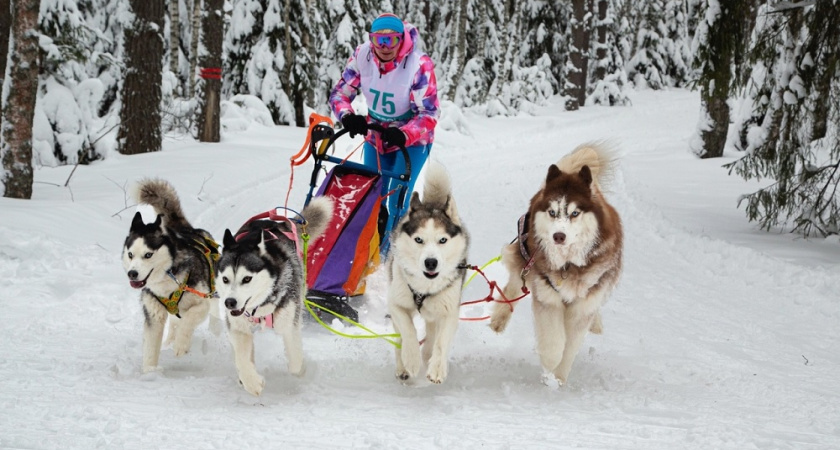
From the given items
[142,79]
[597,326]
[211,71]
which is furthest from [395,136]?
[211,71]

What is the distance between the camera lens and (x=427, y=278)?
12.2 feet

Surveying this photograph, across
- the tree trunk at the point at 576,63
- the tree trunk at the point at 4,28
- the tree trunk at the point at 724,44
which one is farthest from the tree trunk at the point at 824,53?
the tree trunk at the point at 576,63

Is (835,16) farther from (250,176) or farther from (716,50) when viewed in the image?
(250,176)

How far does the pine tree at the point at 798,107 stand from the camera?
21.9 feet

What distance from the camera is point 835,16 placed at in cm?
636

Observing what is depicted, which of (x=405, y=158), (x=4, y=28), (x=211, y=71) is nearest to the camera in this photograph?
(x=405, y=158)

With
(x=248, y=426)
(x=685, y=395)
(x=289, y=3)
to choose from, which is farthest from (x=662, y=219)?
(x=289, y=3)

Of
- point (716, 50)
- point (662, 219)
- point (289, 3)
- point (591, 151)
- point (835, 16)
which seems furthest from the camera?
point (289, 3)

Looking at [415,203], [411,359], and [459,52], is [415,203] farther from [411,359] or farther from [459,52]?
[459,52]

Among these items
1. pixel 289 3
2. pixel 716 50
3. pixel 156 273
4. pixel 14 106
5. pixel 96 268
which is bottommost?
pixel 96 268

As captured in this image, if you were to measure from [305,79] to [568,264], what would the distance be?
49.9ft

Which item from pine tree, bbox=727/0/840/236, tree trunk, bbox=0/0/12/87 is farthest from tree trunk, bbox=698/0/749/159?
tree trunk, bbox=0/0/12/87

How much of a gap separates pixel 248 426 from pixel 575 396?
176cm

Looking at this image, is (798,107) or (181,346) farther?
(798,107)
